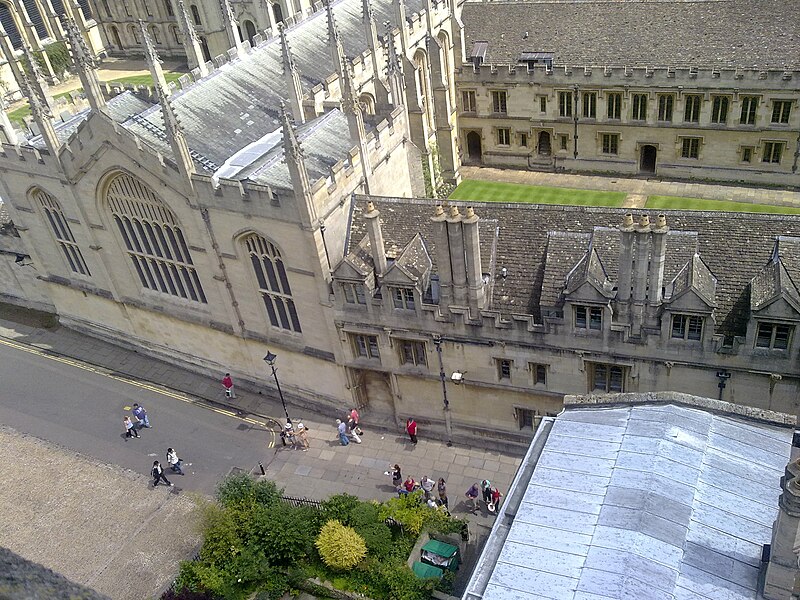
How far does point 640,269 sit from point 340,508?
503 inches

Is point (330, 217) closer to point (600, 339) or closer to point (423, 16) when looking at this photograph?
point (600, 339)

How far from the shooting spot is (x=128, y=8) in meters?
85.2

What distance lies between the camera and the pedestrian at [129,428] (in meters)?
31.8

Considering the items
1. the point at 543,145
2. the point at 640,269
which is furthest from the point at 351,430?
the point at 543,145

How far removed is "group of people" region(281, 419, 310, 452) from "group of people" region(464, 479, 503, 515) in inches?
302

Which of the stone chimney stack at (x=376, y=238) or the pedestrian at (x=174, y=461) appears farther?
the pedestrian at (x=174, y=461)

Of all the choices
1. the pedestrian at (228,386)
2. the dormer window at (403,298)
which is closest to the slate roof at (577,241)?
the dormer window at (403,298)

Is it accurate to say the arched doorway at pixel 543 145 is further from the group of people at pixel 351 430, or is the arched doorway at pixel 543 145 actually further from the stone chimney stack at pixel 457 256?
the stone chimney stack at pixel 457 256

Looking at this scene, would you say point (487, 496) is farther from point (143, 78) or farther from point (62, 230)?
point (143, 78)

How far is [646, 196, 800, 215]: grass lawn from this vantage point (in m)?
43.4

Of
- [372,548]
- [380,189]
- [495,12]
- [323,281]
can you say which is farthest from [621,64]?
[372,548]

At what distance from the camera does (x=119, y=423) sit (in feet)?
109

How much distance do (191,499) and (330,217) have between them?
12633mm

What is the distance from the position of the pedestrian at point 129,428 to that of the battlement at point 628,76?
106 feet
